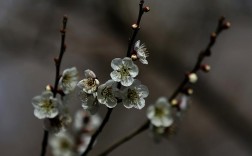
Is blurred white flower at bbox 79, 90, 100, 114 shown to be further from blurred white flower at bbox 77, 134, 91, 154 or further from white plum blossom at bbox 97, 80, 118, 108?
blurred white flower at bbox 77, 134, 91, 154

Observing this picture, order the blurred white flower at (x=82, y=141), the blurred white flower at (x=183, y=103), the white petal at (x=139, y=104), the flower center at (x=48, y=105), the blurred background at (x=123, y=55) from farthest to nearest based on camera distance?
1. the blurred background at (x=123, y=55)
2. the blurred white flower at (x=82, y=141)
3. the blurred white flower at (x=183, y=103)
4. the flower center at (x=48, y=105)
5. the white petal at (x=139, y=104)

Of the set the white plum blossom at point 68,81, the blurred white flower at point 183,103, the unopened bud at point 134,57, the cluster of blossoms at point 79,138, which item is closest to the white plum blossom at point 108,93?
the unopened bud at point 134,57

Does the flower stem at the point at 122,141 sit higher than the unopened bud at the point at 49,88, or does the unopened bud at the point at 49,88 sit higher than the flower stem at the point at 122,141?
the unopened bud at the point at 49,88

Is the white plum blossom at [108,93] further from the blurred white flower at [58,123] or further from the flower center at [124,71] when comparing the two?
the blurred white flower at [58,123]

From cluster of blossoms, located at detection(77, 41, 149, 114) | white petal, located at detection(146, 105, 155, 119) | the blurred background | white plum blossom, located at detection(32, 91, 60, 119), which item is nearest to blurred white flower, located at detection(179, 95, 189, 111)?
white petal, located at detection(146, 105, 155, 119)

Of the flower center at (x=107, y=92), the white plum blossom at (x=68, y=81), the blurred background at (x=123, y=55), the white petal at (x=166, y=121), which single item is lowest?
the blurred background at (x=123, y=55)

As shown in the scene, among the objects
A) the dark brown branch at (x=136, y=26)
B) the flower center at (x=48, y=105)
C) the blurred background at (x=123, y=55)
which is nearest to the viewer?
the dark brown branch at (x=136, y=26)

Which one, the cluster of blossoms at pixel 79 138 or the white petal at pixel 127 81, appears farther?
the cluster of blossoms at pixel 79 138
